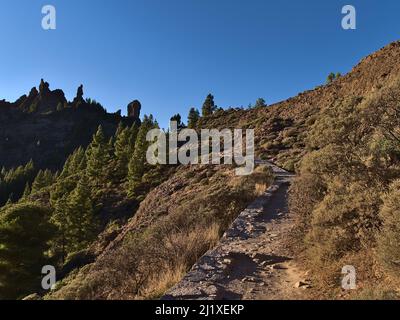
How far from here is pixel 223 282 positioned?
6.72 metres

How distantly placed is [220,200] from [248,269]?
6.76m

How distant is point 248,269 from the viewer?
24.7ft

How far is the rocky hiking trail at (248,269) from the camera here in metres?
6.11

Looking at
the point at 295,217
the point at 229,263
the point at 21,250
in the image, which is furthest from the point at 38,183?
the point at 229,263

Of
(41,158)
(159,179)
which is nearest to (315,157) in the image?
(159,179)

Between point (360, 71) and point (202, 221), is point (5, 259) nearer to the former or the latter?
point (202, 221)

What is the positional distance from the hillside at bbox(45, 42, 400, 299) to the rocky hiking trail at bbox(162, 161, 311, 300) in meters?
0.46

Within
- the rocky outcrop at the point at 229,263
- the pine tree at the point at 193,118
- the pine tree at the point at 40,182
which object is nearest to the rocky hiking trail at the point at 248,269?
the rocky outcrop at the point at 229,263

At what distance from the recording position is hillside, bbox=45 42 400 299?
7.70m

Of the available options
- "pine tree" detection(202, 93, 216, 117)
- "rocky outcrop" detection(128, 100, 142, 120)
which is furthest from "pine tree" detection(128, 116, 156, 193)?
"rocky outcrop" detection(128, 100, 142, 120)

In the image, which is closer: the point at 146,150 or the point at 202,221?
the point at 202,221

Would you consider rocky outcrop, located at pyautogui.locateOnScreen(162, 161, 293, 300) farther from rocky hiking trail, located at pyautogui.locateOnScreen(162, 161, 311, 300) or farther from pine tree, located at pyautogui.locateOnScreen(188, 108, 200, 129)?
pine tree, located at pyautogui.locateOnScreen(188, 108, 200, 129)
